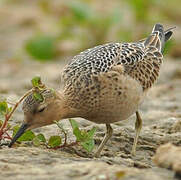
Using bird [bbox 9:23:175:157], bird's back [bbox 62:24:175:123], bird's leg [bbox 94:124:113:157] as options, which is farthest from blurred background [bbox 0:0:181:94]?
bird's leg [bbox 94:124:113:157]

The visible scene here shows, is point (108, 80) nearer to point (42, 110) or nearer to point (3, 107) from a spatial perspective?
point (42, 110)

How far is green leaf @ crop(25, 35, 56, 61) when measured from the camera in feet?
43.5

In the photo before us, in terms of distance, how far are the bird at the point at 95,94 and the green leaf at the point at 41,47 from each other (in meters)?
6.51

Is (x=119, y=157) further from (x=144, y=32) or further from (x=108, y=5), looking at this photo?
(x=108, y=5)

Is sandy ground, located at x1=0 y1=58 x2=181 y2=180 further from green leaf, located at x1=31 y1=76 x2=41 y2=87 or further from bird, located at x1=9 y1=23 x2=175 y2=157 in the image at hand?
green leaf, located at x1=31 y1=76 x2=41 y2=87

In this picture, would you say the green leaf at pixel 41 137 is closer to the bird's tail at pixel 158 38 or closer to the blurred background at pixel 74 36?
the bird's tail at pixel 158 38

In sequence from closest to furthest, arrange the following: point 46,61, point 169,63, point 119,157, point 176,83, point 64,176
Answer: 1. point 64,176
2. point 119,157
3. point 176,83
4. point 169,63
5. point 46,61

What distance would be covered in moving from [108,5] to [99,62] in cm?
1119

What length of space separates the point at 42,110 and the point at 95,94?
22.2 inches

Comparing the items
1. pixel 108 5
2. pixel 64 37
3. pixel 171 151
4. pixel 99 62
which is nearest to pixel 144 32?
pixel 64 37

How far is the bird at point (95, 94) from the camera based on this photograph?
6.07 metres

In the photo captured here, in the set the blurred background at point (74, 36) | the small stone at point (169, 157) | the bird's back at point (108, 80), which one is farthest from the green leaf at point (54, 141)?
the blurred background at point (74, 36)

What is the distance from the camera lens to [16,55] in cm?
1382

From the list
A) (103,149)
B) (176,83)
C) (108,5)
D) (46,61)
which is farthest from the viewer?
(108,5)
